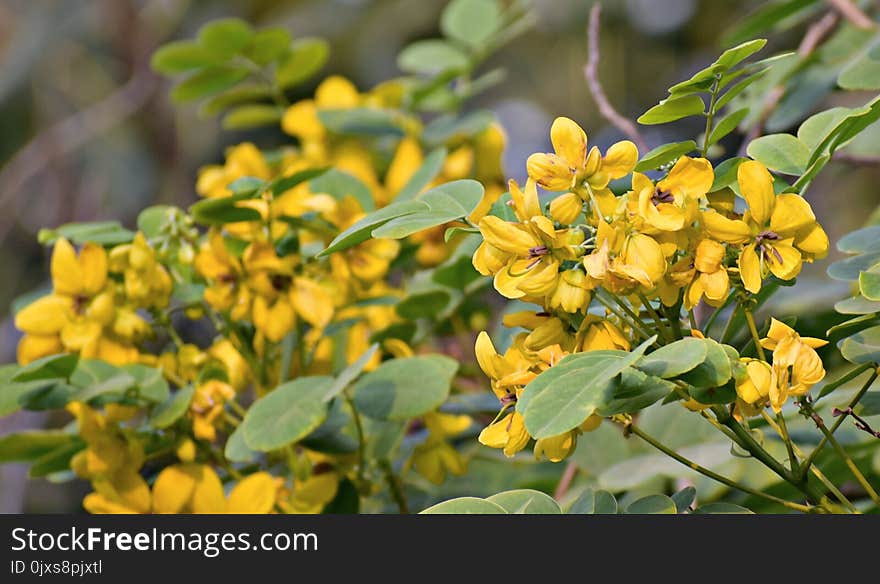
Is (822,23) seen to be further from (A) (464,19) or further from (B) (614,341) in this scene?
(B) (614,341)

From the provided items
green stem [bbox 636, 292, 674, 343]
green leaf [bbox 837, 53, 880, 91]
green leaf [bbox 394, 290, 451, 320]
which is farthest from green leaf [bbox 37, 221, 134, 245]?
green leaf [bbox 837, 53, 880, 91]

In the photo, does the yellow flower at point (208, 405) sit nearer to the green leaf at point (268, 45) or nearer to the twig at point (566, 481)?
the twig at point (566, 481)

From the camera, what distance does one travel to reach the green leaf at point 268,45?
108cm

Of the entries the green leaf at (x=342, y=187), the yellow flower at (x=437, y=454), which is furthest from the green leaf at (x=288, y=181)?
the yellow flower at (x=437, y=454)

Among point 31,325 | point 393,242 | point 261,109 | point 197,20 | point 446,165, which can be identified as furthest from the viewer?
point 197,20

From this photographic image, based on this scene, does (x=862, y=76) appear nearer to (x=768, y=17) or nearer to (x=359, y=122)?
(x=768, y=17)

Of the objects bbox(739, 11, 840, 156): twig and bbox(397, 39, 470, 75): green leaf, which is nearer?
bbox(739, 11, 840, 156): twig

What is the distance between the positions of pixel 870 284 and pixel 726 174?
0.09 m

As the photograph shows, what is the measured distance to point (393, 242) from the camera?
0.90 metres

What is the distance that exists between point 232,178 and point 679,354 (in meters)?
0.60

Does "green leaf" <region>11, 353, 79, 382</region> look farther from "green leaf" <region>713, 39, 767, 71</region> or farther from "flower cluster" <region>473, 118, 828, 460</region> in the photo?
"green leaf" <region>713, 39, 767, 71</region>

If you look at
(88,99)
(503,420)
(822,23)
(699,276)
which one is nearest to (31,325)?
(503,420)

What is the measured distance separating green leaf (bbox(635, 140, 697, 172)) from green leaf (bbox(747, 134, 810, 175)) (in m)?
0.05

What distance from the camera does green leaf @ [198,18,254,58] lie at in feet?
3.47
